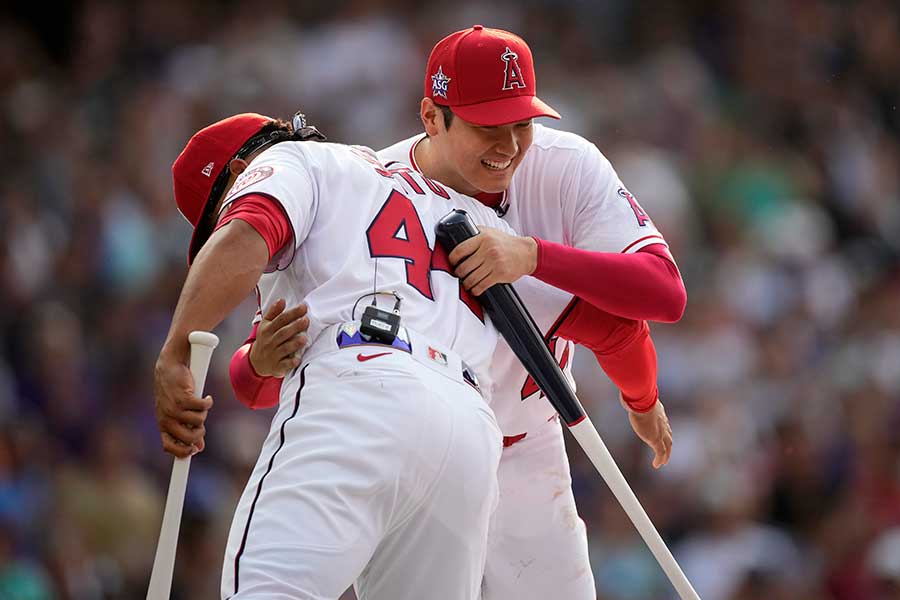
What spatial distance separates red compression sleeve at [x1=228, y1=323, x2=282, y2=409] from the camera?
3.59 metres

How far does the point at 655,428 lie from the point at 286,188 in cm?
168

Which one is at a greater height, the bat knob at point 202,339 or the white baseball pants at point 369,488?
the bat knob at point 202,339

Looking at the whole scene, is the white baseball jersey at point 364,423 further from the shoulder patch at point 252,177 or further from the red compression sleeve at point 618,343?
the red compression sleeve at point 618,343

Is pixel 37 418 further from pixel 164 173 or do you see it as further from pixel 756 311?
pixel 756 311

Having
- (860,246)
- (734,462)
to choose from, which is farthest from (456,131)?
(860,246)

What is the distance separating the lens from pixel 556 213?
387 centimetres

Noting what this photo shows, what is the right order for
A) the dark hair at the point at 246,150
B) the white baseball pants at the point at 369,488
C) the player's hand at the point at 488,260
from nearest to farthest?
the white baseball pants at the point at 369,488
the player's hand at the point at 488,260
the dark hair at the point at 246,150

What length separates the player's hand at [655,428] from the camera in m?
4.22

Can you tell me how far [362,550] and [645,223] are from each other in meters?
1.37

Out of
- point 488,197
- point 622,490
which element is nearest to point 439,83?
point 488,197

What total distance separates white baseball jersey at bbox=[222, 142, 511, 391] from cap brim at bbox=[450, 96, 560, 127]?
29 centimetres

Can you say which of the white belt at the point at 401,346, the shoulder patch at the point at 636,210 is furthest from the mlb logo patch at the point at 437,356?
the shoulder patch at the point at 636,210

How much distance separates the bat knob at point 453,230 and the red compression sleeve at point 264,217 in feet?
1.34

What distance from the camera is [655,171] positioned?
8258 mm
